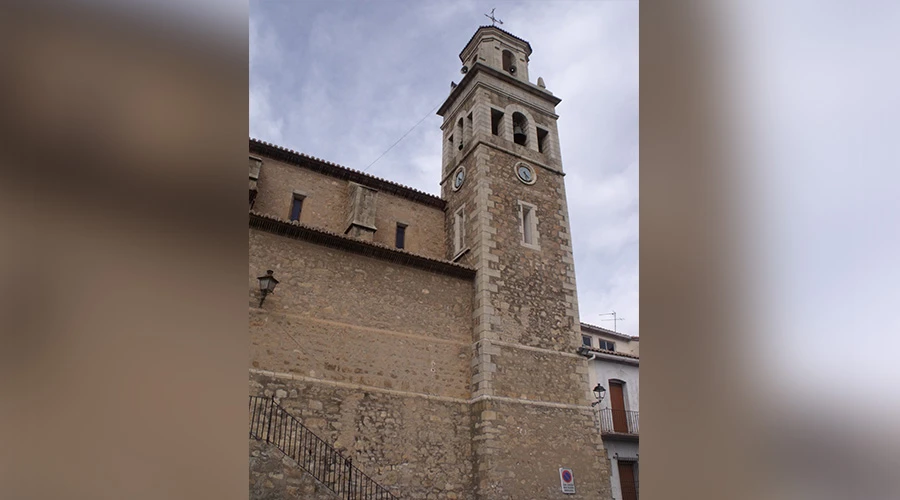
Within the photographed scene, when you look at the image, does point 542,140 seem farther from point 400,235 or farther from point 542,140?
point 400,235

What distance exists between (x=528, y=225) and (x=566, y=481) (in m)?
7.08

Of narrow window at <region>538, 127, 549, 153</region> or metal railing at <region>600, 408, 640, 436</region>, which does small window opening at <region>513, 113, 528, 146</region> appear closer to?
narrow window at <region>538, 127, 549, 153</region>

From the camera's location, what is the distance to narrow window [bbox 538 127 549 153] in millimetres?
18156

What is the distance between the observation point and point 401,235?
17.0m

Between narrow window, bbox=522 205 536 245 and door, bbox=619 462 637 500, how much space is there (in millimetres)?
8083

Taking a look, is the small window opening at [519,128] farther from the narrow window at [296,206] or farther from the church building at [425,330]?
the narrow window at [296,206]

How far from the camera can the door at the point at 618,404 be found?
1905 cm

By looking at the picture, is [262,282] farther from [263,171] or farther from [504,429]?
[504,429]

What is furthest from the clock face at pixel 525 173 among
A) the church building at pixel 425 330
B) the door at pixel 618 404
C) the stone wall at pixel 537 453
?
the door at pixel 618 404

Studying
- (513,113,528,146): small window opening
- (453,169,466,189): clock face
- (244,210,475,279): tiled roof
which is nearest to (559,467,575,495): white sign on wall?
(244,210,475,279): tiled roof
